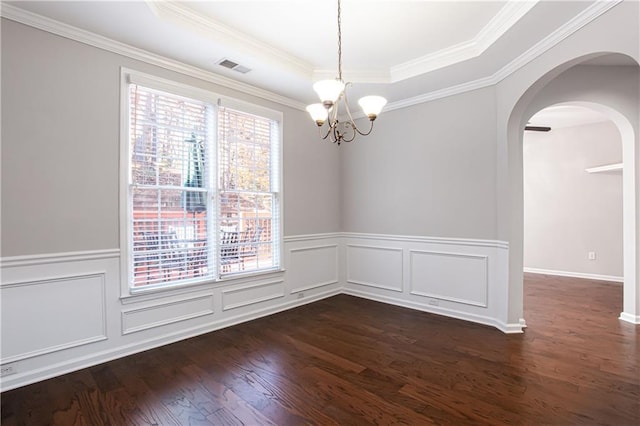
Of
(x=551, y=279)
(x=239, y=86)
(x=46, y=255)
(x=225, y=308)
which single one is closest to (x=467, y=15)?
(x=239, y=86)

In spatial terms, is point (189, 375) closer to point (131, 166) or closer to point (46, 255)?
point (46, 255)

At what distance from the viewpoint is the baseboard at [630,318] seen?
363cm

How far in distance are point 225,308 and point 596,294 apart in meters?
5.48

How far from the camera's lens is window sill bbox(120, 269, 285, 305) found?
2.93 m

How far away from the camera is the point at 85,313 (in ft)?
8.79

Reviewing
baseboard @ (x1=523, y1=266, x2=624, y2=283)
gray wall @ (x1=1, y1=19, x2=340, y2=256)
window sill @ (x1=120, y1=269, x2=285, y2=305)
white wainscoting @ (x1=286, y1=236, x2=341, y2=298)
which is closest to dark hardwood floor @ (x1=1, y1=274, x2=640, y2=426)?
window sill @ (x1=120, y1=269, x2=285, y2=305)

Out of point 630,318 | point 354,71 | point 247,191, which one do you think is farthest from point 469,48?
point 630,318

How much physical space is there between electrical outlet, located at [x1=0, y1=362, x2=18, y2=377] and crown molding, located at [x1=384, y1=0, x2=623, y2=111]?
472cm

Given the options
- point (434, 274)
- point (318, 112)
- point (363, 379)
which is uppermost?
point (318, 112)

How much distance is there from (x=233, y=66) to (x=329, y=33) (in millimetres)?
1074

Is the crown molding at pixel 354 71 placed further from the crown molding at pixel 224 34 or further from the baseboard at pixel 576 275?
the baseboard at pixel 576 275

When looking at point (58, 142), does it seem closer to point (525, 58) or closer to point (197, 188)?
point (197, 188)

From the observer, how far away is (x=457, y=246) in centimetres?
391

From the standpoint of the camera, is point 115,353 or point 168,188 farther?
point 168,188
